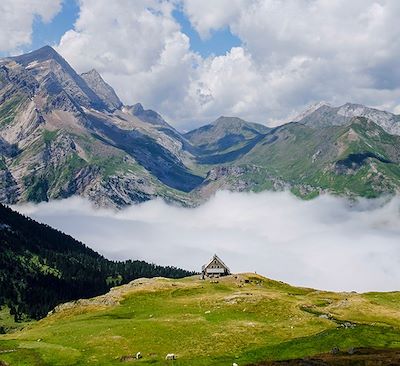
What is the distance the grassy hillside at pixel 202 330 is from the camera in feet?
225

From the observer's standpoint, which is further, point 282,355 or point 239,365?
point 282,355

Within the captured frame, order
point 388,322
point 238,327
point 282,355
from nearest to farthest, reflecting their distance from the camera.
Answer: point 282,355 < point 238,327 < point 388,322

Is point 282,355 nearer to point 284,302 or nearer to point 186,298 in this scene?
point 284,302

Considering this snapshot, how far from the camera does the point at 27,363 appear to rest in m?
65.8

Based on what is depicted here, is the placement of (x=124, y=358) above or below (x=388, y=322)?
below

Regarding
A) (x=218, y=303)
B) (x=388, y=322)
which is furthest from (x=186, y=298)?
(x=388, y=322)

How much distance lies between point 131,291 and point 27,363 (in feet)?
212

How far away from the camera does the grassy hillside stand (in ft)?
225

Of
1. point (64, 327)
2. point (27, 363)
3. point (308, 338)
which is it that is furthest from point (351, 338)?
point (64, 327)

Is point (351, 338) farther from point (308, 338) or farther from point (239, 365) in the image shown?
point (239, 365)

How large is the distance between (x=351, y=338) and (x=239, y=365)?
20.4m

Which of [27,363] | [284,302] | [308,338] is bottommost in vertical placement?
[27,363]

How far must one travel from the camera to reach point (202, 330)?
82312 millimetres

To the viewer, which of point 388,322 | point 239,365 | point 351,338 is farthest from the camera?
point 388,322
